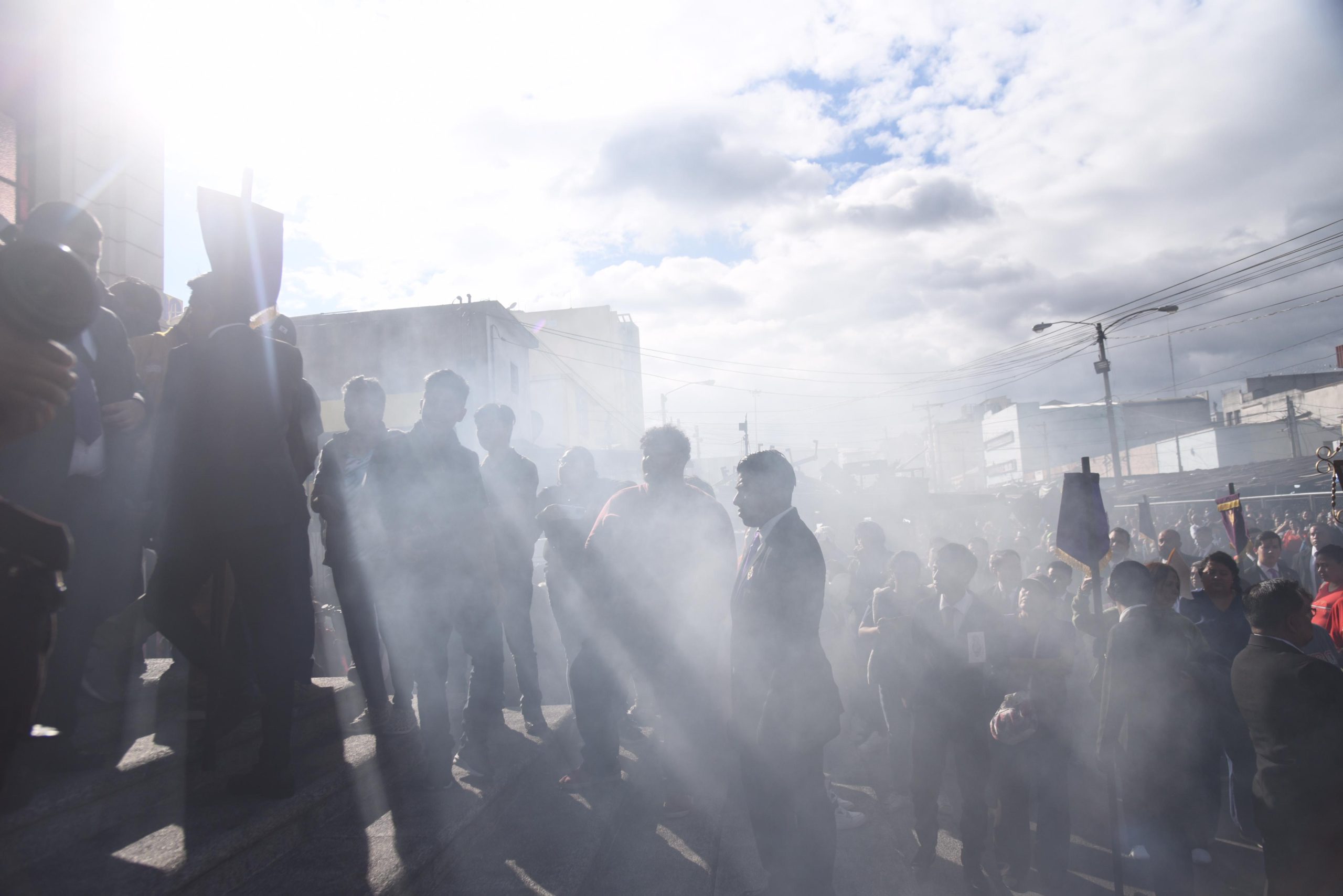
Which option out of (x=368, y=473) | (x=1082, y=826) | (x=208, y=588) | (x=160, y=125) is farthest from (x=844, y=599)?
(x=160, y=125)

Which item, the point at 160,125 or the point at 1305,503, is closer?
the point at 160,125

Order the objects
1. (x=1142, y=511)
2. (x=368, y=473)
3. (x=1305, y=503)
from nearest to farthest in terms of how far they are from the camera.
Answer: (x=368, y=473), (x=1142, y=511), (x=1305, y=503)

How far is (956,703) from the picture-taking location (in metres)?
4.36

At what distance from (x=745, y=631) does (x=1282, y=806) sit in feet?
8.44

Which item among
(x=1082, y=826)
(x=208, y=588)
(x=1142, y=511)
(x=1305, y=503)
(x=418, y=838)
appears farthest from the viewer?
(x=1305, y=503)

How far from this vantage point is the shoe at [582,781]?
171 inches

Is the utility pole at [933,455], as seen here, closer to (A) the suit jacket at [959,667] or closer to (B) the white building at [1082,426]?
(B) the white building at [1082,426]

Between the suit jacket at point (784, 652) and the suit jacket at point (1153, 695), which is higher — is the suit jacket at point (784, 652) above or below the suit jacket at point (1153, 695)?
above

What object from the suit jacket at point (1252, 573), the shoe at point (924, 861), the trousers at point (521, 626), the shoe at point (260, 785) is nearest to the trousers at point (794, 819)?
the shoe at point (924, 861)

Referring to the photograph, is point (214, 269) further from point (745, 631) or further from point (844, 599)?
point (844, 599)

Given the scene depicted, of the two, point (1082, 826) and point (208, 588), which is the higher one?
point (208, 588)

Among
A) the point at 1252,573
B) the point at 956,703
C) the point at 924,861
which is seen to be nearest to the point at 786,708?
the point at 956,703

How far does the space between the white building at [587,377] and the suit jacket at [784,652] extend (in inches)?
1303

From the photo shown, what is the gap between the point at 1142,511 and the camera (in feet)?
38.0
